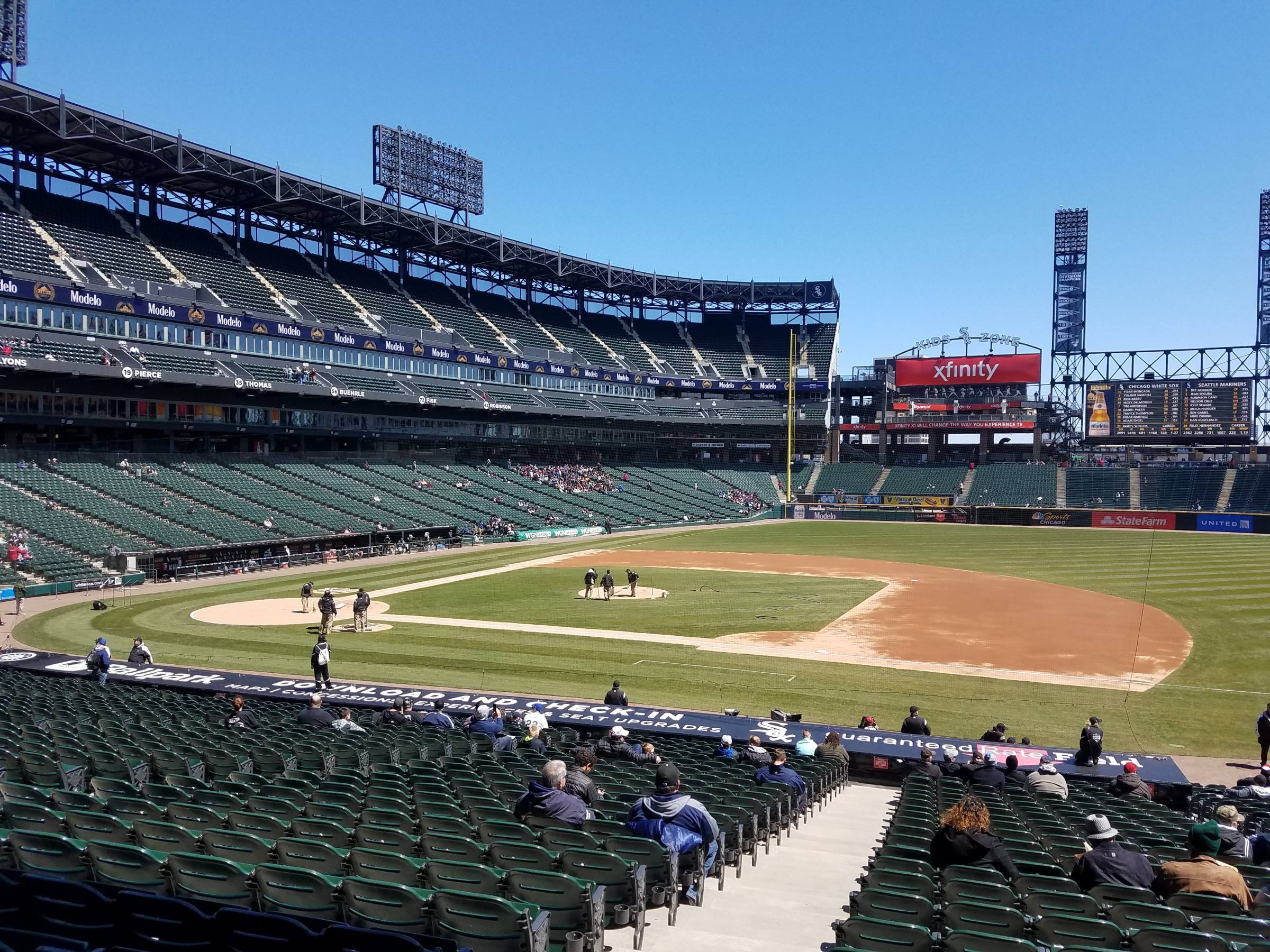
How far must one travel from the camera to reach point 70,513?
43.7 m

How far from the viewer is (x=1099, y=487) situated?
86812 mm

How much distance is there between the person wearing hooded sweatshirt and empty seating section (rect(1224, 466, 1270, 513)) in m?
89.0

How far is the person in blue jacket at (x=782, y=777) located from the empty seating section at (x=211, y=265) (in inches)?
2535

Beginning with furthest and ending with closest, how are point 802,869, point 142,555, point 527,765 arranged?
1. point 142,555
2. point 527,765
3. point 802,869

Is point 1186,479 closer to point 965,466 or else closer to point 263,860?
point 965,466

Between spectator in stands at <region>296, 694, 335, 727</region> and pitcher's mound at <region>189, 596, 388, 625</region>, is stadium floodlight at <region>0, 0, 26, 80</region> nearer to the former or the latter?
pitcher's mound at <region>189, 596, 388, 625</region>

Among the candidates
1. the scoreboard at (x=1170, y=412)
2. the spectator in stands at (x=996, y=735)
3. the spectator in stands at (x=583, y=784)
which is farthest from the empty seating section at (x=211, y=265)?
the scoreboard at (x=1170, y=412)

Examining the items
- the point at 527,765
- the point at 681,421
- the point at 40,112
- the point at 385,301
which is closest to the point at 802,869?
the point at 527,765

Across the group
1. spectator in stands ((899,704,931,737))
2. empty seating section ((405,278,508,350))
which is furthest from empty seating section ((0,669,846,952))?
empty seating section ((405,278,508,350))

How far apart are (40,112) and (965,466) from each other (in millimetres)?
90939

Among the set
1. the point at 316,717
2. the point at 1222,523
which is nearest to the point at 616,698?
the point at 316,717

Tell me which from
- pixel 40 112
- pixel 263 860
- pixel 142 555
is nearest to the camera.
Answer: pixel 263 860

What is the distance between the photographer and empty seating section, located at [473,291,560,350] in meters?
94.2

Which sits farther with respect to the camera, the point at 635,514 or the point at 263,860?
the point at 635,514
